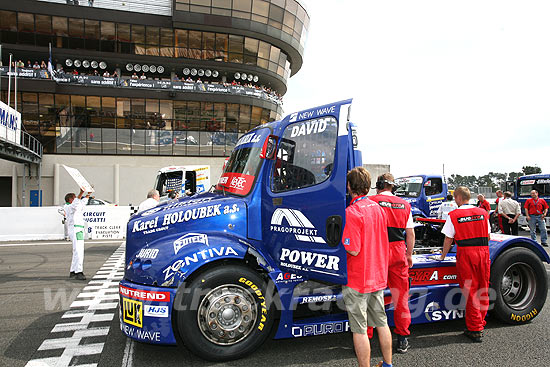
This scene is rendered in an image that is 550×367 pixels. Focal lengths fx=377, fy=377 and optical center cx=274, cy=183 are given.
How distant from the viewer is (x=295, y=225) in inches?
147

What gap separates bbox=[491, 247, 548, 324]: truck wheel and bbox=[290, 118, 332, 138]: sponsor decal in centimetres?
277

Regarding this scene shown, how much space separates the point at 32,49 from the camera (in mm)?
29469

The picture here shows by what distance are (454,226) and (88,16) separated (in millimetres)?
33617

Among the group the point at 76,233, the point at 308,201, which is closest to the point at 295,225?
the point at 308,201

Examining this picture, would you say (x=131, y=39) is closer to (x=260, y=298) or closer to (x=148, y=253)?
(x=148, y=253)

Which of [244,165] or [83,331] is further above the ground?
[244,165]

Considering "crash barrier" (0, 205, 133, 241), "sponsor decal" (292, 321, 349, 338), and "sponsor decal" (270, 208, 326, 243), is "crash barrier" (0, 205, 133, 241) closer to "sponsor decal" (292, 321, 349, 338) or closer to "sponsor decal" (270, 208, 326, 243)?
"sponsor decal" (270, 208, 326, 243)

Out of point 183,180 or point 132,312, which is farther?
point 183,180

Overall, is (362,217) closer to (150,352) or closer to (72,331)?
(150,352)

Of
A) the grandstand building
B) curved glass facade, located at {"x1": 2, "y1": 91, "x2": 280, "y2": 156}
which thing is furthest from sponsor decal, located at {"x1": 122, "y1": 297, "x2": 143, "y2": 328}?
curved glass facade, located at {"x1": 2, "y1": 91, "x2": 280, "y2": 156}

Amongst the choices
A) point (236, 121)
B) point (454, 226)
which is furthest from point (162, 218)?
point (236, 121)

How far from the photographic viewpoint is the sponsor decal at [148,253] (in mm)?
3706

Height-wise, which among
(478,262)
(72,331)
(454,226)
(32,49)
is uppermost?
(32,49)

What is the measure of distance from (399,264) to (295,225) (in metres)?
1.18
